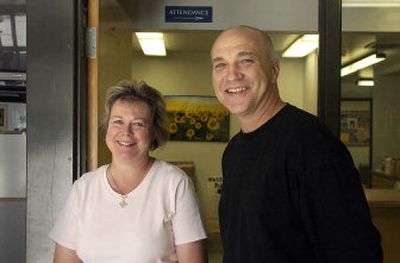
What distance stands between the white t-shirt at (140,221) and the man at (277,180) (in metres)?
0.14

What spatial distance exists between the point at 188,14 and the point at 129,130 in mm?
1310

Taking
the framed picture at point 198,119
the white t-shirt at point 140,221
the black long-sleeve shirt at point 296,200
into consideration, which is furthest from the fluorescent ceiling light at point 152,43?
the black long-sleeve shirt at point 296,200

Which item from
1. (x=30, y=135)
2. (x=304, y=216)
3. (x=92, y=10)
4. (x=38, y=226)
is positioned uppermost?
(x=92, y=10)

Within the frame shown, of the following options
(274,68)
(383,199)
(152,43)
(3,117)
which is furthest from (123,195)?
(152,43)

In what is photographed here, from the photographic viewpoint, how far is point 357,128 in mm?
5645

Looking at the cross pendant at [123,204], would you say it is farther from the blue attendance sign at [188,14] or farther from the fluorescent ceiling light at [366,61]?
the fluorescent ceiling light at [366,61]

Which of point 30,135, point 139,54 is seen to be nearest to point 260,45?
point 30,135

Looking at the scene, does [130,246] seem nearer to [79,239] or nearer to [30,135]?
[79,239]

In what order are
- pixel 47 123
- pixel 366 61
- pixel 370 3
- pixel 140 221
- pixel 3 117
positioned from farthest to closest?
pixel 366 61, pixel 370 3, pixel 3 117, pixel 47 123, pixel 140 221

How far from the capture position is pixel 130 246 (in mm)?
1542

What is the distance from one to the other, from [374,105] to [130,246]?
4.72 metres

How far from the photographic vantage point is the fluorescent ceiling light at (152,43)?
5.09 meters

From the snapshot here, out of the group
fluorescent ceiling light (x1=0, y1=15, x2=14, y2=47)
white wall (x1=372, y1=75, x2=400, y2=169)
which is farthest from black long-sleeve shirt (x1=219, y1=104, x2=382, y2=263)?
white wall (x1=372, y1=75, x2=400, y2=169)

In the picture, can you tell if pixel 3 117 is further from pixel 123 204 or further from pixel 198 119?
pixel 198 119
